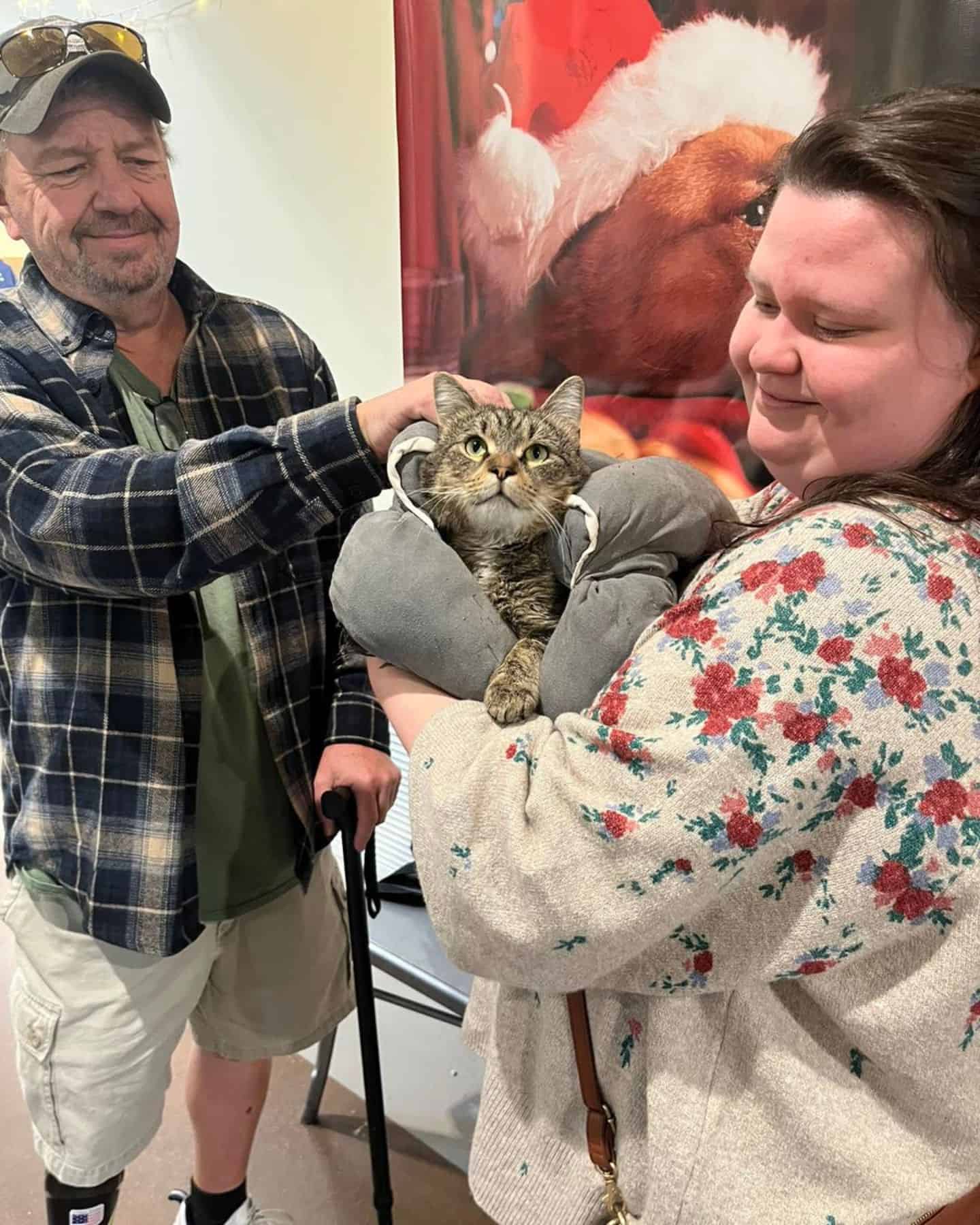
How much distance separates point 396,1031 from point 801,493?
187cm

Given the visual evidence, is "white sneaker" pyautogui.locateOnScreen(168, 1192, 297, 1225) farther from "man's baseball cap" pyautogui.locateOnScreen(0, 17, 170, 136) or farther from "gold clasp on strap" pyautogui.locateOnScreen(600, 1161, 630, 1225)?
"man's baseball cap" pyautogui.locateOnScreen(0, 17, 170, 136)

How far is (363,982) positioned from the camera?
1.17 meters

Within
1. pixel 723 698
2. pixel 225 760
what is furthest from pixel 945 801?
pixel 225 760

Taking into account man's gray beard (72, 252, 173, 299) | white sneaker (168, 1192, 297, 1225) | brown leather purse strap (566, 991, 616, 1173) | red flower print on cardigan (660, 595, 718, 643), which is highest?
man's gray beard (72, 252, 173, 299)

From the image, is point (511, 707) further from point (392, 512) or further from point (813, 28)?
point (813, 28)

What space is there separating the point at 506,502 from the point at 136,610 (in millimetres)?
539

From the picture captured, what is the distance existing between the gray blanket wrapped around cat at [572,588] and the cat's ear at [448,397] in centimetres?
21

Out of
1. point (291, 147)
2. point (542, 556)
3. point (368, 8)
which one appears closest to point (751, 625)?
point (542, 556)

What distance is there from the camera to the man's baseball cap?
1111mm

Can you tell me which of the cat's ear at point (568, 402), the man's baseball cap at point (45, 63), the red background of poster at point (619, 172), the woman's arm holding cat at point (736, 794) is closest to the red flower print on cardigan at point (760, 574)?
the woman's arm holding cat at point (736, 794)

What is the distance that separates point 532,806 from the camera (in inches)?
25.3

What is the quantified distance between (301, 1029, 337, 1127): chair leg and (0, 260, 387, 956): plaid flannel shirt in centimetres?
69

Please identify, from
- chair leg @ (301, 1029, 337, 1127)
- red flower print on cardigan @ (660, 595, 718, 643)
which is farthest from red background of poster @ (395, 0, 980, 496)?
chair leg @ (301, 1029, 337, 1127)

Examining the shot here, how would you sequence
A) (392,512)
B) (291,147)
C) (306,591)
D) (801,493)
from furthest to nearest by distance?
1. (291,147)
2. (306,591)
3. (392,512)
4. (801,493)
